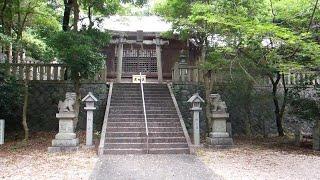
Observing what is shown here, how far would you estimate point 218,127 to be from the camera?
1251 cm

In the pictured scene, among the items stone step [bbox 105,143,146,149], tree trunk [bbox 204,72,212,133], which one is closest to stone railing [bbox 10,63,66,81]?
stone step [bbox 105,143,146,149]

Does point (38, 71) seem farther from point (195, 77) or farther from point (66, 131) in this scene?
point (195, 77)

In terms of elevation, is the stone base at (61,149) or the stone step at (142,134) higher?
the stone step at (142,134)

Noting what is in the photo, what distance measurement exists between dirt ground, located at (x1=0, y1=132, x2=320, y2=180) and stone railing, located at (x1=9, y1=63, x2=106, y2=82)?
3.33 m

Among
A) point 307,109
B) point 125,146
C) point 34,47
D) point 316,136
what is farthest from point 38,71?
point 316,136

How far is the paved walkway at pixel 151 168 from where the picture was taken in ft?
26.1

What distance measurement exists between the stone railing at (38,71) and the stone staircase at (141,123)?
2.18 metres

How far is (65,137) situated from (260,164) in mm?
6231

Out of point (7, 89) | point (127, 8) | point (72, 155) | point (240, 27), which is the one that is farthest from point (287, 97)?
point (7, 89)

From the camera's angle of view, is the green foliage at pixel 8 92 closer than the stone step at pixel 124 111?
Yes

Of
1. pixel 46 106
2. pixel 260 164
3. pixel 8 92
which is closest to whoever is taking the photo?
pixel 260 164

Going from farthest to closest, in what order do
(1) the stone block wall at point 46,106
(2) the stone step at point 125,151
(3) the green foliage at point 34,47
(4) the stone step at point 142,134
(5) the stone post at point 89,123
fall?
1. (3) the green foliage at point 34,47
2. (1) the stone block wall at point 46,106
3. (4) the stone step at point 142,134
4. (5) the stone post at point 89,123
5. (2) the stone step at point 125,151

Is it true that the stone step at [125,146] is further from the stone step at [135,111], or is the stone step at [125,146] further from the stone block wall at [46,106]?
the stone block wall at [46,106]

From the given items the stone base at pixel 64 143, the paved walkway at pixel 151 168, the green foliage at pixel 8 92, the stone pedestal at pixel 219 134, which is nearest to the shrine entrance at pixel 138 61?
the green foliage at pixel 8 92
